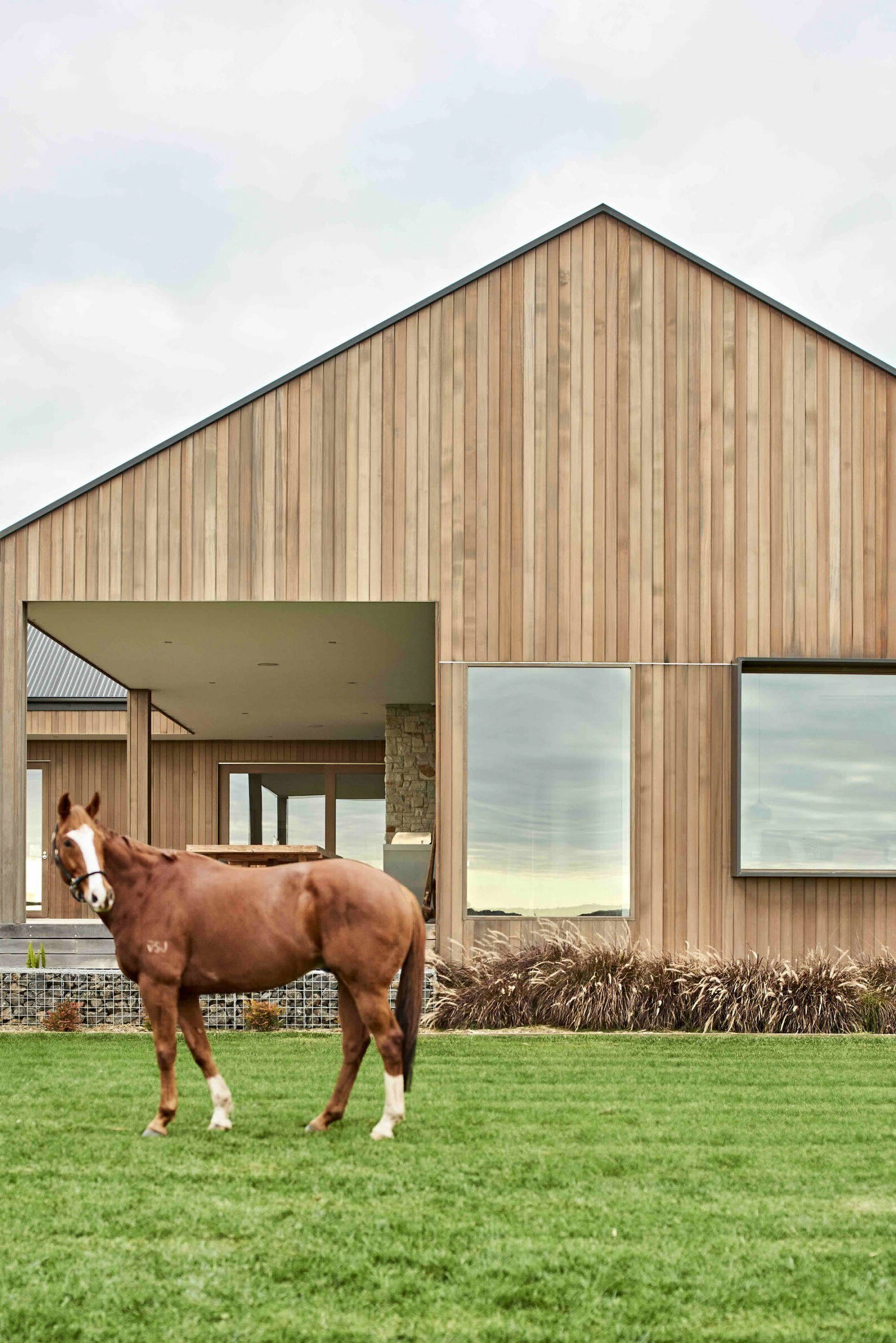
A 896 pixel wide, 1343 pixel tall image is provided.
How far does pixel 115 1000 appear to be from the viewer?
9.23 metres

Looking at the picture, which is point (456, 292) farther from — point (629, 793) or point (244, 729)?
point (244, 729)

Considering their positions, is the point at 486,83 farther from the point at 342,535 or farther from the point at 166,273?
the point at 166,273

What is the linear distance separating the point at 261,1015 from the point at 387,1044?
3.97 meters

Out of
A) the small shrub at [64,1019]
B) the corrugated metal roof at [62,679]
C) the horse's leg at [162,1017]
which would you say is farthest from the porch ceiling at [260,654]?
the horse's leg at [162,1017]

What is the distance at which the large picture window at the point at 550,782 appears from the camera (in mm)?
10312

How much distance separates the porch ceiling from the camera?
446 inches

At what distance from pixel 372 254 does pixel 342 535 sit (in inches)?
849

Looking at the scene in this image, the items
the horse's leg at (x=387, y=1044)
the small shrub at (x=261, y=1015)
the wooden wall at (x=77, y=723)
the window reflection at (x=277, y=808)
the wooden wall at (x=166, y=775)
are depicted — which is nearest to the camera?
the horse's leg at (x=387, y=1044)

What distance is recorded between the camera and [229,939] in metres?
5.39

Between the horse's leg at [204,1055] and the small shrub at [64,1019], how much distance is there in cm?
392

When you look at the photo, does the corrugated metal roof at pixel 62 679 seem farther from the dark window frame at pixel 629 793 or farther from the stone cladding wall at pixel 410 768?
the dark window frame at pixel 629 793

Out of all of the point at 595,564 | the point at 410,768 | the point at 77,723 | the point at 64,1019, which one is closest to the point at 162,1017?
the point at 64,1019

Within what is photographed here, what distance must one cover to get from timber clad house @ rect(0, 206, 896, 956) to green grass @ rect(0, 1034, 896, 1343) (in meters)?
3.23

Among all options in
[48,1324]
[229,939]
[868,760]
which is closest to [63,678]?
[868,760]
